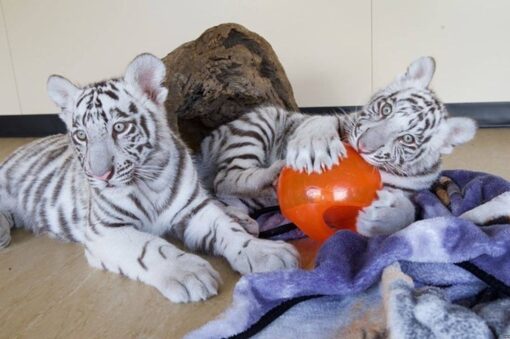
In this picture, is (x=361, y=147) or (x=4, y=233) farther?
(x=4, y=233)

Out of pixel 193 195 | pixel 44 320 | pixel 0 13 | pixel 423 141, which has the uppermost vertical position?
pixel 0 13

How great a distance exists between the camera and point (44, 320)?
1.28 metres

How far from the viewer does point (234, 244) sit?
4.82ft

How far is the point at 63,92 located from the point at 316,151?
2.61ft

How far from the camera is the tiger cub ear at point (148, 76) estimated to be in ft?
4.96

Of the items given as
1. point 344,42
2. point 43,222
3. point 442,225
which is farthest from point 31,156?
point 344,42

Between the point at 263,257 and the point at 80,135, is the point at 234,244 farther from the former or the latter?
the point at 80,135

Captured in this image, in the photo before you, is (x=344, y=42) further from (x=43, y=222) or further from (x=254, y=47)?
(x=43, y=222)

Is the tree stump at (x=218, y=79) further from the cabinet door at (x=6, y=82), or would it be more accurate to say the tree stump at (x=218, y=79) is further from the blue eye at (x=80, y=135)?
the cabinet door at (x=6, y=82)

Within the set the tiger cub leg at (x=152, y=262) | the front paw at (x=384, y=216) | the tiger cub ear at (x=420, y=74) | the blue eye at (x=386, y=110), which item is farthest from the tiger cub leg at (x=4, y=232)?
the tiger cub ear at (x=420, y=74)

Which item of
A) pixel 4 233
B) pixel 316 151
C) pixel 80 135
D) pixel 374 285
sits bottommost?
pixel 4 233

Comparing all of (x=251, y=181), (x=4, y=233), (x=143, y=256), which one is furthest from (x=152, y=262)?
(x=4, y=233)

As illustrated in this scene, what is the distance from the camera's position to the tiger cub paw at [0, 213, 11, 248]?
1768 millimetres

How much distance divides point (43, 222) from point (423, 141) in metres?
1.33
